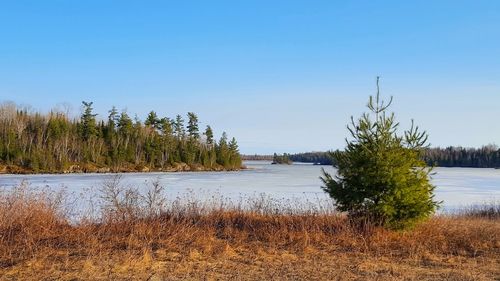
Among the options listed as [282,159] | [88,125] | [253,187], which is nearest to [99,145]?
[88,125]

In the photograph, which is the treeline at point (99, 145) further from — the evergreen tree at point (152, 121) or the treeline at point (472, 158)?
the treeline at point (472, 158)

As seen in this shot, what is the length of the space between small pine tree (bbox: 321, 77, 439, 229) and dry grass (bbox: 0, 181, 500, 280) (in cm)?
50

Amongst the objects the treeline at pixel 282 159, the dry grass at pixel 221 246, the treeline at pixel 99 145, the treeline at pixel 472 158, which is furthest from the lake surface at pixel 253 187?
the treeline at pixel 282 159

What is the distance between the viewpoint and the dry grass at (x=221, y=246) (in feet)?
27.4

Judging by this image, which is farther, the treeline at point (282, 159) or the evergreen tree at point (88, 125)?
the treeline at point (282, 159)

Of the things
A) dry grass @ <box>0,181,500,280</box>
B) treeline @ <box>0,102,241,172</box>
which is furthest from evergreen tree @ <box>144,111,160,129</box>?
dry grass @ <box>0,181,500,280</box>

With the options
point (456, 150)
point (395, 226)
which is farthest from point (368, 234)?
point (456, 150)

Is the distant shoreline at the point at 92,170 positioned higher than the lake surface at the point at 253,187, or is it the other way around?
the distant shoreline at the point at 92,170

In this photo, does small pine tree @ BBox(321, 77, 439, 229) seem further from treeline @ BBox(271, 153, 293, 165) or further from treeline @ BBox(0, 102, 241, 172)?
treeline @ BBox(271, 153, 293, 165)

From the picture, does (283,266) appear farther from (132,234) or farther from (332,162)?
(332,162)

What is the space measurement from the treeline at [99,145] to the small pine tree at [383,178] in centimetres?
6571

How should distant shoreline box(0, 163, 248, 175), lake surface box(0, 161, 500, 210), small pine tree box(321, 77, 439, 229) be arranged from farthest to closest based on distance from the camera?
1. distant shoreline box(0, 163, 248, 175)
2. lake surface box(0, 161, 500, 210)
3. small pine tree box(321, 77, 439, 229)

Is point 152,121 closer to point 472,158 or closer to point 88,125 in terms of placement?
point 88,125

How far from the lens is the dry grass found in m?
8.36
